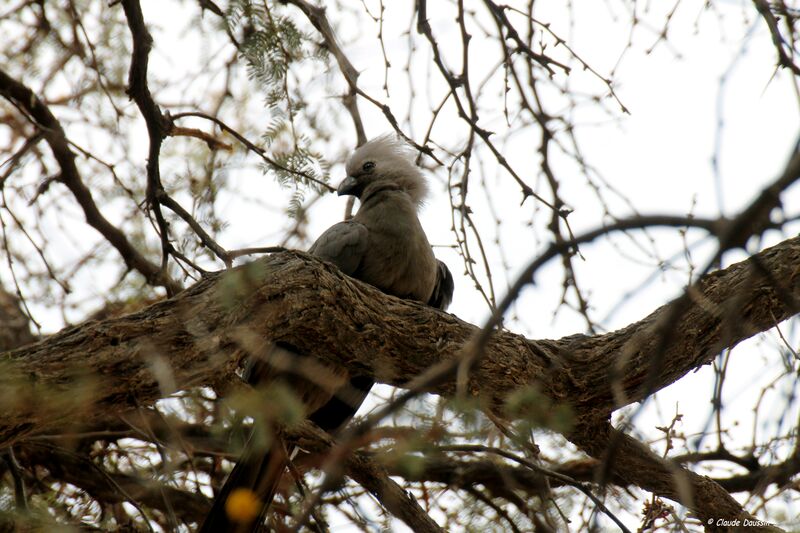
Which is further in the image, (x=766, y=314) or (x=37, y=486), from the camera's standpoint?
(x=37, y=486)

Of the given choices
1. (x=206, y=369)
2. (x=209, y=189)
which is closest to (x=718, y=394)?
(x=206, y=369)

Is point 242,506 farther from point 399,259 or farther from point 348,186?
point 348,186

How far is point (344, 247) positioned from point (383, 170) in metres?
1.11

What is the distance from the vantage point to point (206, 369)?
2.83 m

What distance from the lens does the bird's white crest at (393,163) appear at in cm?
519

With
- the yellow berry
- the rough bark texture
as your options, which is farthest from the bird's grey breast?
the yellow berry

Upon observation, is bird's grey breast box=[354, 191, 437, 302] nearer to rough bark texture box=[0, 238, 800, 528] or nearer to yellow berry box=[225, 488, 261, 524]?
rough bark texture box=[0, 238, 800, 528]

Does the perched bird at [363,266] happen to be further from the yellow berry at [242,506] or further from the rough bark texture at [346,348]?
the rough bark texture at [346,348]

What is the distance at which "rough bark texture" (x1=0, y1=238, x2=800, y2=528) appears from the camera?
2.59 m

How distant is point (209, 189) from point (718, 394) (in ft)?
9.44

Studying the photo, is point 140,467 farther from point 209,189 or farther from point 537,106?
point 537,106

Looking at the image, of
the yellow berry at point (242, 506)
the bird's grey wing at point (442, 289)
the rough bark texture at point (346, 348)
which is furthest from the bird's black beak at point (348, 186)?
the yellow berry at point (242, 506)
